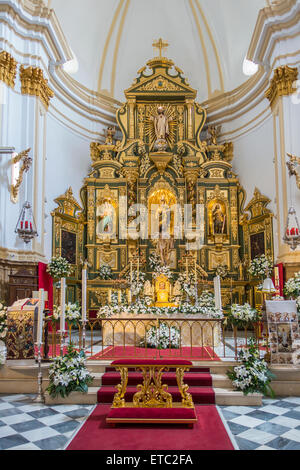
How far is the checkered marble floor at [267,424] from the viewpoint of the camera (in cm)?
492

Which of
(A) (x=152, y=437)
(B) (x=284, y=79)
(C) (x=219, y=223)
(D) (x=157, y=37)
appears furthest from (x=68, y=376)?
(D) (x=157, y=37)

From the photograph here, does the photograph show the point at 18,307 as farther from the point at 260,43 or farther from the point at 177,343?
the point at 260,43

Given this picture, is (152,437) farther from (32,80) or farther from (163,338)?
(32,80)

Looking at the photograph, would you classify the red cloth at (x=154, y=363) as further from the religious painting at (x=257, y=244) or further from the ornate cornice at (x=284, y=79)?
the ornate cornice at (x=284, y=79)

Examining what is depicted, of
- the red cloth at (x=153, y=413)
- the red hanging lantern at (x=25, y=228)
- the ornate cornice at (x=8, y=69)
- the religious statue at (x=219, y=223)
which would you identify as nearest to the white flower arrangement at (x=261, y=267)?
the religious statue at (x=219, y=223)

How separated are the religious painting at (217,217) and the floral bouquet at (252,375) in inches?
371

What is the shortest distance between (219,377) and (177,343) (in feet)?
8.56

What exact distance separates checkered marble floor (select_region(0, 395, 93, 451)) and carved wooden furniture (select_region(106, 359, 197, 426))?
61 cm

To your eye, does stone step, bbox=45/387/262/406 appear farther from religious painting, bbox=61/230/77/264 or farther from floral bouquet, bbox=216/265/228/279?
floral bouquet, bbox=216/265/228/279

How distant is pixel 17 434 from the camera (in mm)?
5293


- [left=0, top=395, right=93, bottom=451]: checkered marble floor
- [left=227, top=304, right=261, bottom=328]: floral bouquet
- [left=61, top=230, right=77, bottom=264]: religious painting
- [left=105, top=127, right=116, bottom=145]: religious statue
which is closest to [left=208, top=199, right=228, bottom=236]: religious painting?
[left=105, top=127, right=116, bottom=145]: religious statue

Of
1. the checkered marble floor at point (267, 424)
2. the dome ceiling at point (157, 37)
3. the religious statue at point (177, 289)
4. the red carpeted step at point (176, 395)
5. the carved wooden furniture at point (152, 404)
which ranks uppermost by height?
the dome ceiling at point (157, 37)

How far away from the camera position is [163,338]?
9609 mm

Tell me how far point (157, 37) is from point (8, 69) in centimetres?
961
